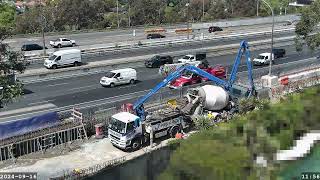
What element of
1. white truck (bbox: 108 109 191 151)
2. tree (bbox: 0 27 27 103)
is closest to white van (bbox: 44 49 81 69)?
white truck (bbox: 108 109 191 151)

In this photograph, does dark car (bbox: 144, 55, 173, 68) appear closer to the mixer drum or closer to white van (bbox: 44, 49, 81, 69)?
white van (bbox: 44, 49, 81, 69)

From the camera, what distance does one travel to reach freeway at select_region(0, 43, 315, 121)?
34.7 metres

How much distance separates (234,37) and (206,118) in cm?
4387

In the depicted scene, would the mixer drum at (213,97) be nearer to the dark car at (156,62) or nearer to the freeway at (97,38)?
the dark car at (156,62)

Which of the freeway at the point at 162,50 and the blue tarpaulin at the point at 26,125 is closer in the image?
the blue tarpaulin at the point at 26,125

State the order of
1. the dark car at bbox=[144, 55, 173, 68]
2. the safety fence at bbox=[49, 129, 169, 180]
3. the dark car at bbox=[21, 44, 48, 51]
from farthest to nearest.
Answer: the dark car at bbox=[21, 44, 48, 51]
the dark car at bbox=[144, 55, 173, 68]
the safety fence at bbox=[49, 129, 169, 180]

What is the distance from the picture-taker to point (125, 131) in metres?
27.8

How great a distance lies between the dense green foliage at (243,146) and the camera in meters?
15.0

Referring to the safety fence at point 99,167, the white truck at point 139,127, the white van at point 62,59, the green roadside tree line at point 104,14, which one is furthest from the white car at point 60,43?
the safety fence at point 99,167

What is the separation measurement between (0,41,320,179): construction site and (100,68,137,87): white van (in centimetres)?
582

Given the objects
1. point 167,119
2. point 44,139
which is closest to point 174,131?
point 167,119

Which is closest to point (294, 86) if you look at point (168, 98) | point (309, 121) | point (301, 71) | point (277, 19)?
point (301, 71)

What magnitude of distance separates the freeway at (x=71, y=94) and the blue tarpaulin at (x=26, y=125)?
4.40 meters

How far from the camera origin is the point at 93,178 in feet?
67.6
